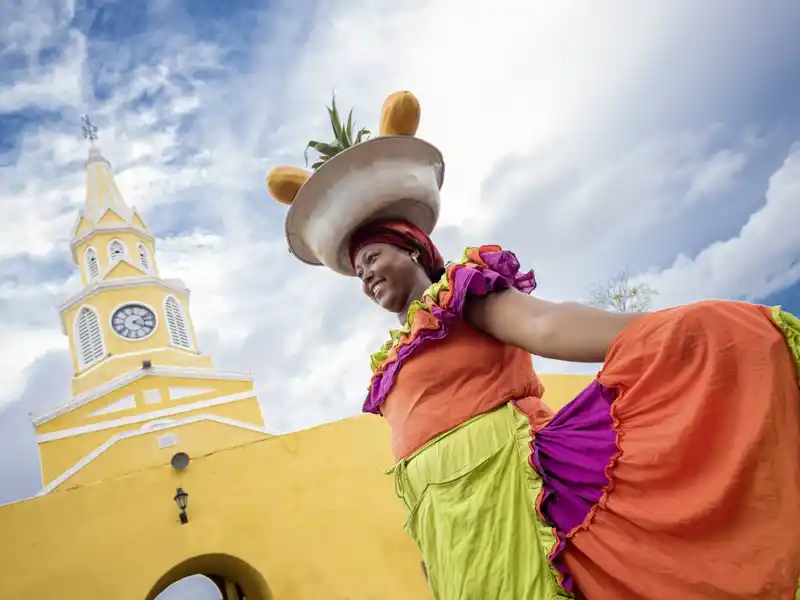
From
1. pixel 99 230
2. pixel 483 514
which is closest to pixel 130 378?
pixel 99 230

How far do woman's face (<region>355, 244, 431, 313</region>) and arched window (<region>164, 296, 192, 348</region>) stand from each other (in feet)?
47.3

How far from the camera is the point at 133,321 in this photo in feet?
47.7

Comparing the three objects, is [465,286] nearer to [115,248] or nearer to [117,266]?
[117,266]

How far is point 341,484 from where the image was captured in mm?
4703

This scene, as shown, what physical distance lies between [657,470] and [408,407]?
0.66 metres

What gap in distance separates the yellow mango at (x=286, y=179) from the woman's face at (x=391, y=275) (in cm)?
31

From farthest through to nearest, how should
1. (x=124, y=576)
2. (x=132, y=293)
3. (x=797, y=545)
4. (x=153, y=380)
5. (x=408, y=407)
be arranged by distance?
(x=132, y=293) < (x=153, y=380) < (x=124, y=576) < (x=408, y=407) < (x=797, y=545)

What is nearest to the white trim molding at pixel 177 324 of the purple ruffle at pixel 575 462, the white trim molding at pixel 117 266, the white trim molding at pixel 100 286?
the white trim molding at pixel 100 286

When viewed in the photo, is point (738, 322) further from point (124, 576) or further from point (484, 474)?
point (124, 576)

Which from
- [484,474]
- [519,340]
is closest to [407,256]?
[519,340]

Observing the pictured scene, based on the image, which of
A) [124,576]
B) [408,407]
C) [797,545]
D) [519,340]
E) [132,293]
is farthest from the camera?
[132,293]

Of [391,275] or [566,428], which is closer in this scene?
[566,428]

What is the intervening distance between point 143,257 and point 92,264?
1.42 meters

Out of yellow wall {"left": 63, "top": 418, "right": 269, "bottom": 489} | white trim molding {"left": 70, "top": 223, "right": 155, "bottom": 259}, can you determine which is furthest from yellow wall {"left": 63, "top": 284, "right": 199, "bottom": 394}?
yellow wall {"left": 63, "top": 418, "right": 269, "bottom": 489}
